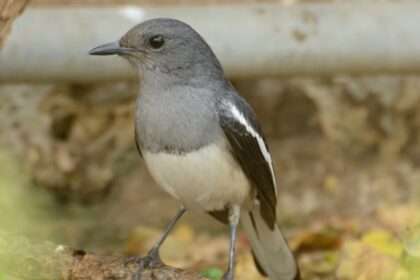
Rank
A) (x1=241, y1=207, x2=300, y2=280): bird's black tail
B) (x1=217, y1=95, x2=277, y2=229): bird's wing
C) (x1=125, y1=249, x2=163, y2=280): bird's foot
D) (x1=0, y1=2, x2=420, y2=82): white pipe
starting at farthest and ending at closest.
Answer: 1. (x1=0, y1=2, x2=420, y2=82): white pipe
2. (x1=241, y1=207, x2=300, y2=280): bird's black tail
3. (x1=217, y1=95, x2=277, y2=229): bird's wing
4. (x1=125, y1=249, x2=163, y2=280): bird's foot

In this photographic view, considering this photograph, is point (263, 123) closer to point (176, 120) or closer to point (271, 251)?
point (271, 251)

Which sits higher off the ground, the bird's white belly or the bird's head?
the bird's head

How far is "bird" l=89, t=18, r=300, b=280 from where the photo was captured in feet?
17.0

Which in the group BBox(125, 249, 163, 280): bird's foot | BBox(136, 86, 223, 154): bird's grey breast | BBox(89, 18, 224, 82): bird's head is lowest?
BBox(125, 249, 163, 280): bird's foot

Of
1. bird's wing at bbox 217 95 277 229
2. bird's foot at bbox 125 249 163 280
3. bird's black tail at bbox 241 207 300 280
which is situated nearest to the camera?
bird's foot at bbox 125 249 163 280

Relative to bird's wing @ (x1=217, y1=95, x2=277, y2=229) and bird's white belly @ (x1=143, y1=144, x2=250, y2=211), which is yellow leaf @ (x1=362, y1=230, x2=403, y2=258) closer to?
bird's wing @ (x1=217, y1=95, x2=277, y2=229)

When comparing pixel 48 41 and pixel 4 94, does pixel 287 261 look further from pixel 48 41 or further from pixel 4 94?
pixel 4 94

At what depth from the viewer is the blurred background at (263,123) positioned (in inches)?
273

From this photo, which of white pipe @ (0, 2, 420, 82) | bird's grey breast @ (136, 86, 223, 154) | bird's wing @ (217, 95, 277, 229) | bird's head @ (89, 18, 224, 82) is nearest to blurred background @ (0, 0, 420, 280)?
white pipe @ (0, 2, 420, 82)

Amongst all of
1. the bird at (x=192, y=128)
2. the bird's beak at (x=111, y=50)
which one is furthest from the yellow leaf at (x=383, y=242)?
the bird's beak at (x=111, y=50)

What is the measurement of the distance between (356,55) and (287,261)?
6.03 ft

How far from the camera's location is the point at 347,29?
7.27 metres

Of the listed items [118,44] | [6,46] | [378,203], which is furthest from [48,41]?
[378,203]

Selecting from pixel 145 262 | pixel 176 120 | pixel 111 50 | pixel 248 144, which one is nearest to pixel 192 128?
pixel 176 120
